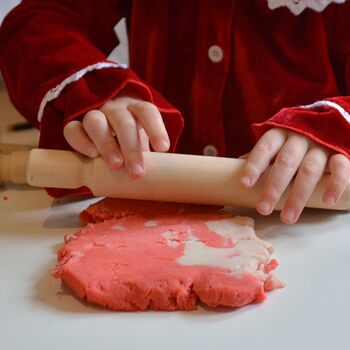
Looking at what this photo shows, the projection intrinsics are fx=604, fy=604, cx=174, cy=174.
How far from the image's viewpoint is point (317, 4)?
774 millimetres

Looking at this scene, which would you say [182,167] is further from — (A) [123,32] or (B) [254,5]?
(A) [123,32]

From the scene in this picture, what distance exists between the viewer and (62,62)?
0.72 metres

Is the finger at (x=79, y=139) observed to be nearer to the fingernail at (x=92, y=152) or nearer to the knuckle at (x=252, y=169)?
the fingernail at (x=92, y=152)

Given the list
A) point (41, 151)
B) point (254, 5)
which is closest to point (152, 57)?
point (254, 5)

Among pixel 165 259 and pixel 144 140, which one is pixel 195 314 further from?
pixel 144 140

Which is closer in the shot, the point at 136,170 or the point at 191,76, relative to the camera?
the point at 136,170

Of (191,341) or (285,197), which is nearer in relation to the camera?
(191,341)

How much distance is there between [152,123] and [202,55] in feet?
0.86

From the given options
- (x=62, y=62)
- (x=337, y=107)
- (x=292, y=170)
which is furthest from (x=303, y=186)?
(x=62, y=62)

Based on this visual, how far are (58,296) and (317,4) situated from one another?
51cm

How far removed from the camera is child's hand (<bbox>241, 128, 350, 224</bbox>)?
0.57 meters

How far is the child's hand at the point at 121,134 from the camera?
1.91 ft

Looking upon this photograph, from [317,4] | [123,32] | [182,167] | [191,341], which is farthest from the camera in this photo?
[123,32]

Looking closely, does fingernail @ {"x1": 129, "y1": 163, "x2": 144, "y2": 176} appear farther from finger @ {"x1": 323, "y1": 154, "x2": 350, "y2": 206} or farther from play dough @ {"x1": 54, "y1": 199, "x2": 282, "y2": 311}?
finger @ {"x1": 323, "y1": 154, "x2": 350, "y2": 206}
